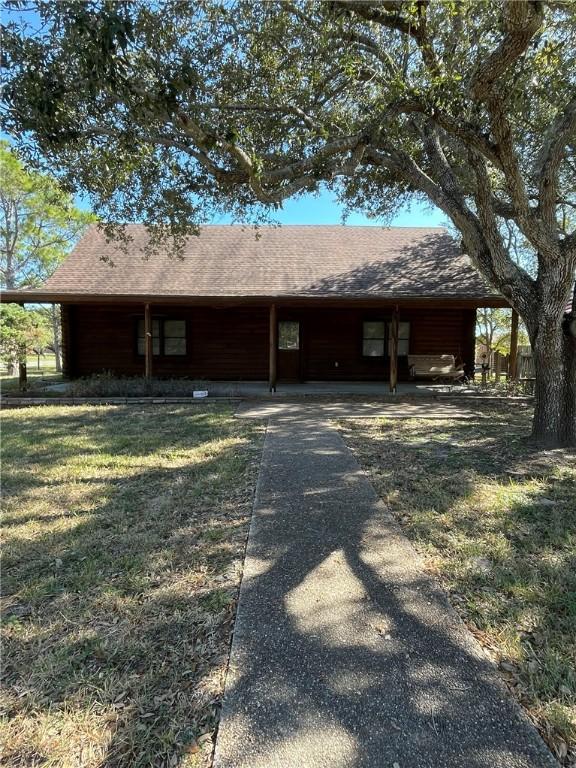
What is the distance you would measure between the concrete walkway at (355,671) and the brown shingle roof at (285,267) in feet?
28.7

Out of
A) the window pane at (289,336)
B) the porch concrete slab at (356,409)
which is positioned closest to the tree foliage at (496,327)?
the window pane at (289,336)

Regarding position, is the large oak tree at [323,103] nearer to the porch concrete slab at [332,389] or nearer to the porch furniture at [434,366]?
the porch concrete slab at [332,389]

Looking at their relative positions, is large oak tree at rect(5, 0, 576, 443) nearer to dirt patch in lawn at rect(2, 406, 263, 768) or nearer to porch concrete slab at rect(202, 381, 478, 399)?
dirt patch in lawn at rect(2, 406, 263, 768)

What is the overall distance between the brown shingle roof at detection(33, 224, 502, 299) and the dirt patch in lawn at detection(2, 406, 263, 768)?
24.2 feet

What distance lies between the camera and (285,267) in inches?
536

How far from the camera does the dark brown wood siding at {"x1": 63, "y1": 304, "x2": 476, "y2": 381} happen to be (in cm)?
1385

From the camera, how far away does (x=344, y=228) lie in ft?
55.9

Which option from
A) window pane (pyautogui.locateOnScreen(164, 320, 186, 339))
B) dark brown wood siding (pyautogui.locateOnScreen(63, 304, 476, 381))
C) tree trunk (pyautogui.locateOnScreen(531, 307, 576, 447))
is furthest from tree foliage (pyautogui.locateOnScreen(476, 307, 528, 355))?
tree trunk (pyautogui.locateOnScreen(531, 307, 576, 447))

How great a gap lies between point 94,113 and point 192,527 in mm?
5575

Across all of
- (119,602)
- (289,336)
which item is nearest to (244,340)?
(289,336)

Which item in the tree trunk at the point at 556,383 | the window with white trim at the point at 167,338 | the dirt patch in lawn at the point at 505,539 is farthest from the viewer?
the window with white trim at the point at 167,338

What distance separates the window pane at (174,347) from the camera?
14.0m

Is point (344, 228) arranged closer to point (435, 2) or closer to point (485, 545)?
point (435, 2)

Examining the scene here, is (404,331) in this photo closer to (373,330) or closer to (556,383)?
(373,330)
